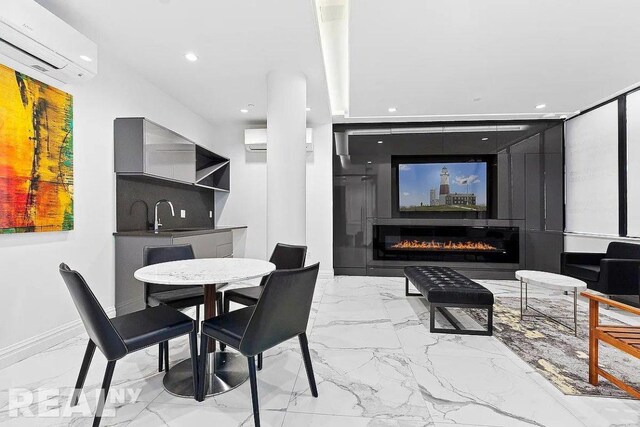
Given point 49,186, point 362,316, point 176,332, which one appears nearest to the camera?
point 176,332

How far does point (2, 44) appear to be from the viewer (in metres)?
1.90

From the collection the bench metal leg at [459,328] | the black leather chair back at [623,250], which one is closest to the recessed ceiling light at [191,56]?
the bench metal leg at [459,328]

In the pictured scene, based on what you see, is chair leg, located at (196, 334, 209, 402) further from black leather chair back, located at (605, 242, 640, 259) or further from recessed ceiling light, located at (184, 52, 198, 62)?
black leather chair back, located at (605, 242, 640, 259)

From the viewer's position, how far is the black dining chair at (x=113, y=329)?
53.6 inches

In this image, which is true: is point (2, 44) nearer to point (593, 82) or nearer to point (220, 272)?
point (220, 272)

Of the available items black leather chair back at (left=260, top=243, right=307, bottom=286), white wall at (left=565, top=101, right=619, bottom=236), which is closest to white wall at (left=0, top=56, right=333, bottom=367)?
black leather chair back at (left=260, top=243, right=307, bottom=286)

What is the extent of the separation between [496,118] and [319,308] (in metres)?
4.34

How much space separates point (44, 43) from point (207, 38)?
1167 mm

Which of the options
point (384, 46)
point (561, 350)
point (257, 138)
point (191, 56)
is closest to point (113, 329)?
point (191, 56)

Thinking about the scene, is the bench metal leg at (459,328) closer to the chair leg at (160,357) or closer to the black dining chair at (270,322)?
the black dining chair at (270,322)

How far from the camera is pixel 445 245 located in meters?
5.02

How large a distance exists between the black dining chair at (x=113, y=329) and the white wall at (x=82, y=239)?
103 centimetres

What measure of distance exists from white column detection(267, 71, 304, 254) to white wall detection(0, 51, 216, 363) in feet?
5.22

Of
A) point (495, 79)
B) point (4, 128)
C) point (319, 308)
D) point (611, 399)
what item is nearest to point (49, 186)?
point (4, 128)
